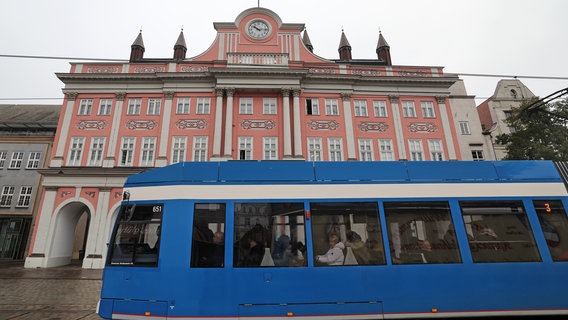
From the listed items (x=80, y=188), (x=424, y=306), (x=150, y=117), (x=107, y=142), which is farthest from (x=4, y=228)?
(x=424, y=306)

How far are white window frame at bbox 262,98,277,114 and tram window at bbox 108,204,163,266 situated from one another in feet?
55.4

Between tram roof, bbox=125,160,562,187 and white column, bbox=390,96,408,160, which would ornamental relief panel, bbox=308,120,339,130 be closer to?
white column, bbox=390,96,408,160

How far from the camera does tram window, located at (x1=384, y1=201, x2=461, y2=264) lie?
5.36 meters

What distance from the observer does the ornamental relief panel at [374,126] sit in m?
21.9

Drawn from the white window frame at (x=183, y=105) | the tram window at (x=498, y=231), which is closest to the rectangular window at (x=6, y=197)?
the white window frame at (x=183, y=105)

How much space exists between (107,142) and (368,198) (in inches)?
831

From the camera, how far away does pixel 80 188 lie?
19.5 metres

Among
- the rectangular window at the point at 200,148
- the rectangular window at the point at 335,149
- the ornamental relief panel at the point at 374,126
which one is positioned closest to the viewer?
the rectangular window at the point at 200,148

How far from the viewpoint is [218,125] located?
20.6 metres

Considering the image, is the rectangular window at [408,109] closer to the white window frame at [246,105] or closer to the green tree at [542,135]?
the green tree at [542,135]

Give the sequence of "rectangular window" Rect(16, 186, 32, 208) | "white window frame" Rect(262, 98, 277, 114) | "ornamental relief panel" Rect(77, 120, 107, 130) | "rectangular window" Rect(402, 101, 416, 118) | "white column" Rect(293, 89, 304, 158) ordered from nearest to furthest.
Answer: "white column" Rect(293, 89, 304, 158) → "ornamental relief panel" Rect(77, 120, 107, 130) → "white window frame" Rect(262, 98, 277, 114) → "rectangular window" Rect(402, 101, 416, 118) → "rectangular window" Rect(16, 186, 32, 208)

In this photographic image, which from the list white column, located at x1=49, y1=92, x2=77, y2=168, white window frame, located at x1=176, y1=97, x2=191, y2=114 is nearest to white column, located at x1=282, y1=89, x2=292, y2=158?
white window frame, located at x1=176, y1=97, x2=191, y2=114

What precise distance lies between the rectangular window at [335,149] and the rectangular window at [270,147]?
400 centimetres

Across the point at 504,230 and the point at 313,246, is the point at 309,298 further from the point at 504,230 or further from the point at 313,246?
the point at 504,230
